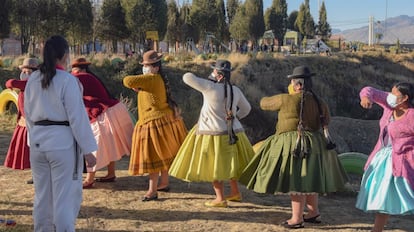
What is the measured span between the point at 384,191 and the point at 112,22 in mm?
30730

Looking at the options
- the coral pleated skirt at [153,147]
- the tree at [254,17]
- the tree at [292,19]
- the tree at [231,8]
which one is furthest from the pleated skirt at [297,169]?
the tree at [292,19]

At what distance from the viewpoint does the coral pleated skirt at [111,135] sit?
6621 mm

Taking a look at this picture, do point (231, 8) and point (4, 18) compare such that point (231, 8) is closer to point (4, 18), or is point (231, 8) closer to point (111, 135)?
point (4, 18)

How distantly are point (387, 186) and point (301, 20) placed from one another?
58.8m

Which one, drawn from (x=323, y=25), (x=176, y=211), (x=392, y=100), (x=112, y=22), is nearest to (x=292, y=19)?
(x=323, y=25)

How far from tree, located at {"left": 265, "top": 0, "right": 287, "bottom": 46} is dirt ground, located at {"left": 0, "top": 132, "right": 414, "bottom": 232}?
163 feet

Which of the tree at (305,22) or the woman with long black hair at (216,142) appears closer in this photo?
the woman with long black hair at (216,142)

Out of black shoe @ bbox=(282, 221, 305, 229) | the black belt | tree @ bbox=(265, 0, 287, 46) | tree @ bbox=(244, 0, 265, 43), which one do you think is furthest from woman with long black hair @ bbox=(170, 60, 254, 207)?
tree @ bbox=(265, 0, 287, 46)

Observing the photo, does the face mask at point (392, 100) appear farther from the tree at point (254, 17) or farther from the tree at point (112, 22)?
the tree at point (254, 17)

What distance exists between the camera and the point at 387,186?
199 inches

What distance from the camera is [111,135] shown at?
6672 mm

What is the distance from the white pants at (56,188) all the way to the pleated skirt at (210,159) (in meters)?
1.97

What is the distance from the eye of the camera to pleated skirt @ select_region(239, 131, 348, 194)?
5309mm

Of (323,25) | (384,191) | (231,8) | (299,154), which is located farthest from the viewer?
(323,25)
